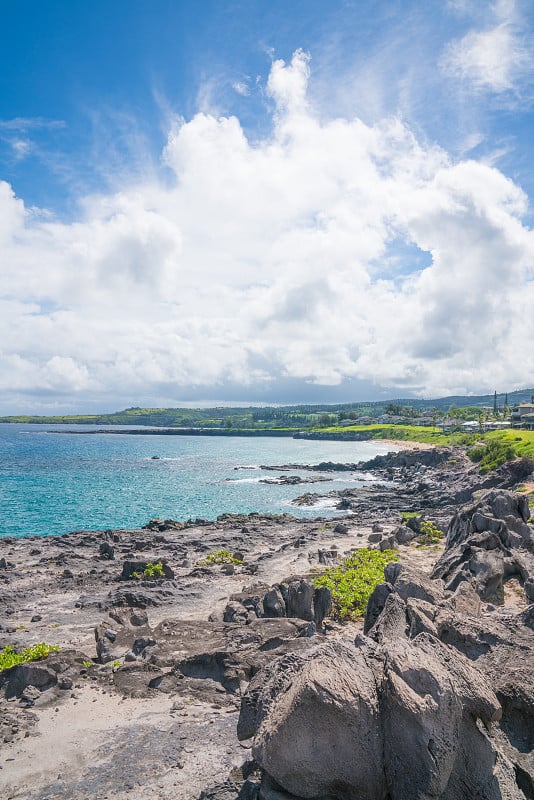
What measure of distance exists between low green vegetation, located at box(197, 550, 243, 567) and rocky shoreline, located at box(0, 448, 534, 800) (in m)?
2.05

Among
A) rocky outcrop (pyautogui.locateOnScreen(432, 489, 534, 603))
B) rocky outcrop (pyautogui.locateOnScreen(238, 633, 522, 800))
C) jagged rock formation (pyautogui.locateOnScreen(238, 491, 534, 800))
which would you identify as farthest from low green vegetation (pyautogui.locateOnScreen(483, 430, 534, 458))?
rocky outcrop (pyautogui.locateOnScreen(238, 633, 522, 800))

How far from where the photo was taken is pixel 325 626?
842 inches

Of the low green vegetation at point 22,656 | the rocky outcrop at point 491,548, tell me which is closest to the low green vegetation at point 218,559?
the rocky outcrop at point 491,548

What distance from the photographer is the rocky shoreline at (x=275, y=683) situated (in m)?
8.49

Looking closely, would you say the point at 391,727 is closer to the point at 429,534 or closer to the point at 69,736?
the point at 69,736

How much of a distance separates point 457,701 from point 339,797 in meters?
2.55

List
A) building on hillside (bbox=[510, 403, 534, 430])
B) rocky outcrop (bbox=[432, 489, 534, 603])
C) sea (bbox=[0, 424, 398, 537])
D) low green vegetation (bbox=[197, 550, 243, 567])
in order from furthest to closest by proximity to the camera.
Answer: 1. building on hillside (bbox=[510, 403, 534, 430])
2. sea (bbox=[0, 424, 398, 537])
3. low green vegetation (bbox=[197, 550, 243, 567])
4. rocky outcrop (bbox=[432, 489, 534, 603])

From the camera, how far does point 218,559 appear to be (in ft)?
127

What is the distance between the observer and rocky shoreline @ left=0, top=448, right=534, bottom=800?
334 inches

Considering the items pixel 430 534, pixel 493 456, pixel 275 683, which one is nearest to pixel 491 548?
pixel 430 534

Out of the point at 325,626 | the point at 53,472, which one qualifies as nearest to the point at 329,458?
the point at 53,472

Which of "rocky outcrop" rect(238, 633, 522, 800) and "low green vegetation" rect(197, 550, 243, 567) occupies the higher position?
"rocky outcrop" rect(238, 633, 522, 800)

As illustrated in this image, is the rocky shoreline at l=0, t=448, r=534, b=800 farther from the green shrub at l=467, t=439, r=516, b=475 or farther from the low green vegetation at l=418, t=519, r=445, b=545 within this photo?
the green shrub at l=467, t=439, r=516, b=475

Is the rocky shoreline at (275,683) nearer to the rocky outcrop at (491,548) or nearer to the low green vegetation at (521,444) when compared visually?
the rocky outcrop at (491,548)
